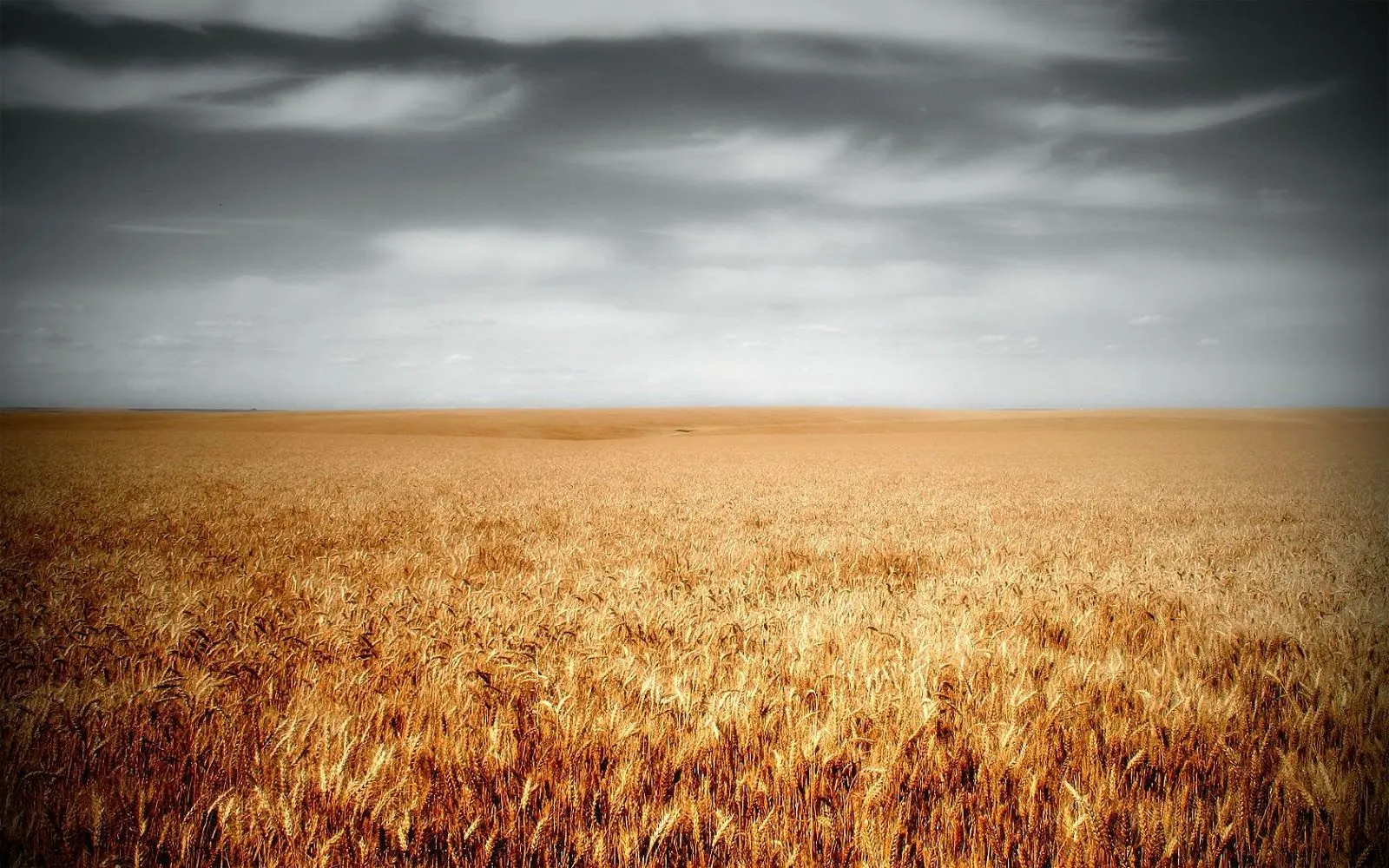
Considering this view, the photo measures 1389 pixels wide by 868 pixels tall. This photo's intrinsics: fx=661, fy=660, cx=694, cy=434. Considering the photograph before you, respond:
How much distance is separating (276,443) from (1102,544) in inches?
1970

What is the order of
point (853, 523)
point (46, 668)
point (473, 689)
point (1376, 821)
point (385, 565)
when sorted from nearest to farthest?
1. point (1376, 821)
2. point (473, 689)
3. point (46, 668)
4. point (385, 565)
5. point (853, 523)

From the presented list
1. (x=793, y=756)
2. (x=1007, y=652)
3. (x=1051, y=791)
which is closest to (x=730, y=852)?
(x=793, y=756)

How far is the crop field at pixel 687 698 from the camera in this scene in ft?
7.76

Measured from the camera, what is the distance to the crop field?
2365mm

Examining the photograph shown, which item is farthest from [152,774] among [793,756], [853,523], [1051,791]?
[853,523]

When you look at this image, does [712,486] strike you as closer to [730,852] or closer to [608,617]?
[608,617]

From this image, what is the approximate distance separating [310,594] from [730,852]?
4.99m

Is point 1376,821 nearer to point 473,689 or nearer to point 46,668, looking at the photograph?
point 473,689

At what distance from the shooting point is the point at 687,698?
343 cm

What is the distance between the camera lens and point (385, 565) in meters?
7.29


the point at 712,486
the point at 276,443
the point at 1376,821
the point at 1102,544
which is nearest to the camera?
the point at 1376,821

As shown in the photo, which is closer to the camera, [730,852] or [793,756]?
[730,852]

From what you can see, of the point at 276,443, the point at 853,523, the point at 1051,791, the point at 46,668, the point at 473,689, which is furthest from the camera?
the point at 276,443

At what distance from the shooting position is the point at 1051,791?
273cm
